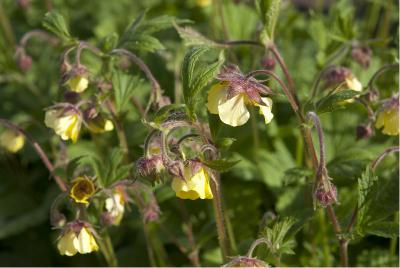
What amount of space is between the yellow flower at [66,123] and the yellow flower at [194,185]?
52 cm

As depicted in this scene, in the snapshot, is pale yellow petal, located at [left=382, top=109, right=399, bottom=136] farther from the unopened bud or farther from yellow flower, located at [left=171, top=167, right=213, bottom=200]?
yellow flower, located at [left=171, top=167, right=213, bottom=200]

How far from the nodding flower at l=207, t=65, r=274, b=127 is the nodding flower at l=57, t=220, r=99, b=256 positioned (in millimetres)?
591

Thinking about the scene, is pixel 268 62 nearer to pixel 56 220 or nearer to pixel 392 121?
pixel 392 121

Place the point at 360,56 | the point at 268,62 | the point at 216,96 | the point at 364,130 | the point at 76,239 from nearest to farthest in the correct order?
the point at 216,96, the point at 76,239, the point at 364,130, the point at 268,62, the point at 360,56

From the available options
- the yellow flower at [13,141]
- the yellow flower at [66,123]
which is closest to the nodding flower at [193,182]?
the yellow flower at [66,123]

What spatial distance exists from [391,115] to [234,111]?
24.8 inches

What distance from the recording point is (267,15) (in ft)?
6.93

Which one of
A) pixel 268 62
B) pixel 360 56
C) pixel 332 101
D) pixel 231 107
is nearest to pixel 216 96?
pixel 231 107

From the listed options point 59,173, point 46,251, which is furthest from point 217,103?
point 46,251

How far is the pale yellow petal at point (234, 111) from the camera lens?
5.86 feet

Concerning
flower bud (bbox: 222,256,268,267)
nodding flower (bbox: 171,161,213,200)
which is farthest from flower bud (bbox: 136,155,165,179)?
flower bud (bbox: 222,256,268,267)

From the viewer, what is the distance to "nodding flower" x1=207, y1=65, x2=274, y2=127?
1791 mm

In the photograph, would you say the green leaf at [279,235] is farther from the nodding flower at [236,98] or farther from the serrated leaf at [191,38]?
the serrated leaf at [191,38]

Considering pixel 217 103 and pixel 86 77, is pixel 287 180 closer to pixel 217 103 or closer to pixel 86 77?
pixel 217 103
